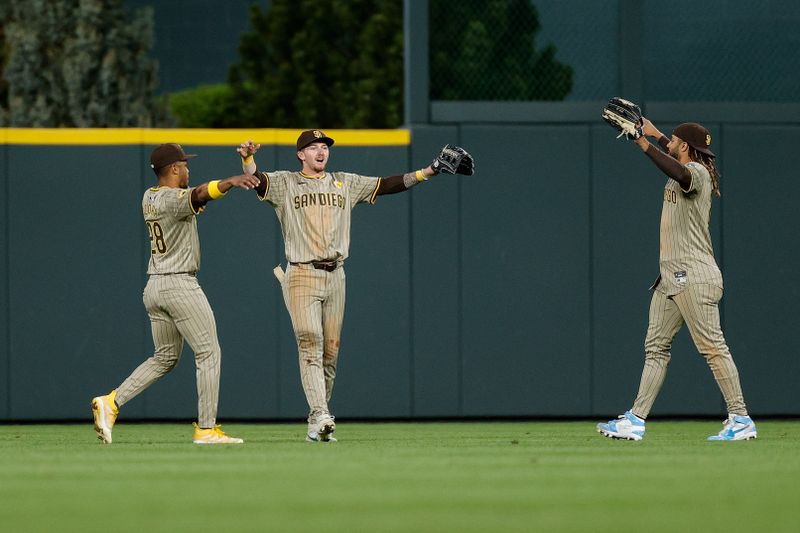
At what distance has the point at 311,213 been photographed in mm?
10297

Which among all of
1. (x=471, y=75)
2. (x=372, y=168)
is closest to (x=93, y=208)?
(x=372, y=168)

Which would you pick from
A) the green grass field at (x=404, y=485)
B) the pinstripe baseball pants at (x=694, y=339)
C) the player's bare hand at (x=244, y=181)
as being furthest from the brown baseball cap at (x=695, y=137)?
the player's bare hand at (x=244, y=181)

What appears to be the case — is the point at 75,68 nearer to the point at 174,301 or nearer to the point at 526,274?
the point at 526,274

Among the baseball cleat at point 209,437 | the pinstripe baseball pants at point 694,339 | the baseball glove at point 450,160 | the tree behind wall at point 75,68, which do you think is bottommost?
the baseball cleat at point 209,437

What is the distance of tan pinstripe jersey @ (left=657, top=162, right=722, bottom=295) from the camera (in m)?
9.97

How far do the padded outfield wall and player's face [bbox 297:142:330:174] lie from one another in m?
2.62

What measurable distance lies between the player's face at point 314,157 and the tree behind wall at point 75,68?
17518 mm

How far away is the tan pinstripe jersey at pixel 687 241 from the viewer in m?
9.97

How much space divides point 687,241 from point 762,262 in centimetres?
343

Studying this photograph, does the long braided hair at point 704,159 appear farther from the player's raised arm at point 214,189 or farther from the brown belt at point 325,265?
the player's raised arm at point 214,189

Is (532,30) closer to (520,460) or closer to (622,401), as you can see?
(622,401)

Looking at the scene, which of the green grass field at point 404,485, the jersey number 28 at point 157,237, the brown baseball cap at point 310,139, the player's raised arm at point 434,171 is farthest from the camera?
the player's raised arm at point 434,171

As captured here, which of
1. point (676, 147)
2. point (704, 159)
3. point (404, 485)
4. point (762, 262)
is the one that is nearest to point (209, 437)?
point (404, 485)

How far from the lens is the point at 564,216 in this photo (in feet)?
43.2
